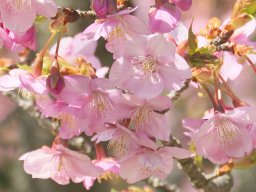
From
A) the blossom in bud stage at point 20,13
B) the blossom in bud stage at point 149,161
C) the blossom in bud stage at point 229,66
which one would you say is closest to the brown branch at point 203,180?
the blossom in bud stage at point 149,161

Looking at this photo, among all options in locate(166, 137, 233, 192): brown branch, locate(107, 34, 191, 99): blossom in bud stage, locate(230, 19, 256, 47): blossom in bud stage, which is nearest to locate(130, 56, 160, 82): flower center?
locate(107, 34, 191, 99): blossom in bud stage

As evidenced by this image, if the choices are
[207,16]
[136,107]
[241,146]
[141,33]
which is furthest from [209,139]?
[207,16]

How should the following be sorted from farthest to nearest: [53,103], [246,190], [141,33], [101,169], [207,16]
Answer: [207,16] → [246,190] → [101,169] → [53,103] → [141,33]

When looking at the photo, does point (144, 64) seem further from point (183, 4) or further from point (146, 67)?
point (183, 4)

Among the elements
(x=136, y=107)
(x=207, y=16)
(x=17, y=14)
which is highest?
(x=17, y=14)

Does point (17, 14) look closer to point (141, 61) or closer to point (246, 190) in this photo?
point (141, 61)

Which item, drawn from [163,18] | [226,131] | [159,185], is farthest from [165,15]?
[159,185]
